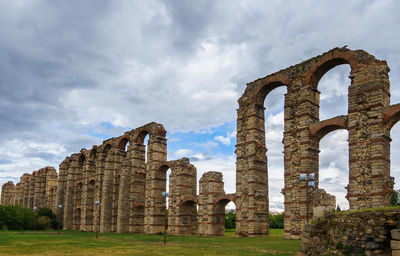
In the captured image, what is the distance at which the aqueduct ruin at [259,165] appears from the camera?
22.0 metres

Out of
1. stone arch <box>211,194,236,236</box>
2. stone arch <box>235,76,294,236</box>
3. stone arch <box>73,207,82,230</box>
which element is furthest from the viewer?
stone arch <box>73,207,82,230</box>

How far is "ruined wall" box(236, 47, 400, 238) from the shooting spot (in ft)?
71.1

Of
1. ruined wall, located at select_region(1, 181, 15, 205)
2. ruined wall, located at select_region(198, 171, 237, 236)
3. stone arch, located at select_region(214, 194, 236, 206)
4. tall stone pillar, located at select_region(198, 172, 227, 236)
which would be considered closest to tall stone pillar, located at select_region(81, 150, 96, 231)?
tall stone pillar, located at select_region(198, 172, 227, 236)

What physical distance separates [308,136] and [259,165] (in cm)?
537

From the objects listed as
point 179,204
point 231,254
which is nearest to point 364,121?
point 231,254

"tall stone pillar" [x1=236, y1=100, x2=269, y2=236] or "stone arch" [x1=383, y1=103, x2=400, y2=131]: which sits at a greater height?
"stone arch" [x1=383, y1=103, x2=400, y2=131]

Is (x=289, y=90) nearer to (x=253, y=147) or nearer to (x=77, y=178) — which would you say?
(x=253, y=147)

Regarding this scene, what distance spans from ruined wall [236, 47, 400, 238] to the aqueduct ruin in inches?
2.4

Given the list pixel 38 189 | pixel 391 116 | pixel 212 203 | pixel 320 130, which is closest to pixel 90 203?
pixel 212 203

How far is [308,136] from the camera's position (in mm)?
25234

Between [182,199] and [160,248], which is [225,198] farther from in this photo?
[160,248]

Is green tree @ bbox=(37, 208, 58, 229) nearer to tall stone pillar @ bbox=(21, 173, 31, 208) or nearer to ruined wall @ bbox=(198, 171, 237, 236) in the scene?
tall stone pillar @ bbox=(21, 173, 31, 208)

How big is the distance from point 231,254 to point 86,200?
39.7 meters

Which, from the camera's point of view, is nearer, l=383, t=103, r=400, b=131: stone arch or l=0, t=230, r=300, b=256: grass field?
l=0, t=230, r=300, b=256: grass field
